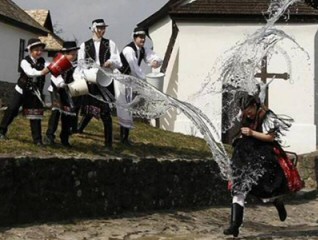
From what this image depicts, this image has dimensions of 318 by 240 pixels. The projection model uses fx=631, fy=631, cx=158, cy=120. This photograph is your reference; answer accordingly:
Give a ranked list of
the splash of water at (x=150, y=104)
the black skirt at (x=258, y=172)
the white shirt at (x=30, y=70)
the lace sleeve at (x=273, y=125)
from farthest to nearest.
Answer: the splash of water at (x=150, y=104)
the white shirt at (x=30, y=70)
the lace sleeve at (x=273, y=125)
the black skirt at (x=258, y=172)

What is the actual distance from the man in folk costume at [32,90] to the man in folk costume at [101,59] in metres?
0.76

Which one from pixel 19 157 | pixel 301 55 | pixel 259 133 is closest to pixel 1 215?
pixel 19 157

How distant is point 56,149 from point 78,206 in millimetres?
791

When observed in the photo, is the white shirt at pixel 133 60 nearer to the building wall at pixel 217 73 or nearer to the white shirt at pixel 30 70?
the white shirt at pixel 30 70

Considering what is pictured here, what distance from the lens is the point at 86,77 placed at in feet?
26.4

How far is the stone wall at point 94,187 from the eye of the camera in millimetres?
6578

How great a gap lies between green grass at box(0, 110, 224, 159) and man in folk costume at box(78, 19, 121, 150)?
347 millimetres

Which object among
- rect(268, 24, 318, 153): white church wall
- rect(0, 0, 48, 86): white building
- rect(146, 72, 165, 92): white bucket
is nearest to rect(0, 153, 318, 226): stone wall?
rect(146, 72, 165, 92): white bucket

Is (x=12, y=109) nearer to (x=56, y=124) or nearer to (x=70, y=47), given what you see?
(x=56, y=124)

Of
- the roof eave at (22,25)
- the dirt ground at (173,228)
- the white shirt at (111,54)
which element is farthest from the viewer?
the roof eave at (22,25)

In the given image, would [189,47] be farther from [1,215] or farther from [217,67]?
[1,215]

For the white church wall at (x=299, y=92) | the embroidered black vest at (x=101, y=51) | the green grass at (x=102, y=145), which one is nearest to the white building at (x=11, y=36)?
the white church wall at (x=299, y=92)

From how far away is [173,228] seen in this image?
7367mm

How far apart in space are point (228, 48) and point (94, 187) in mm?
10916
